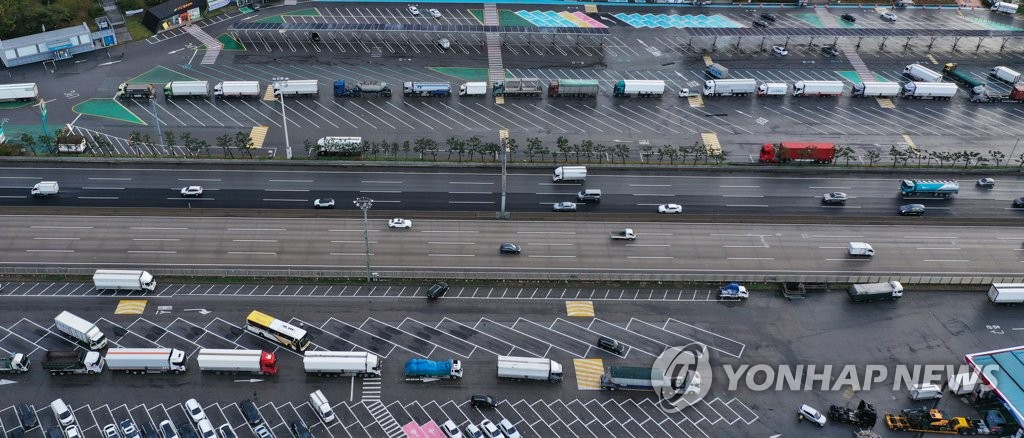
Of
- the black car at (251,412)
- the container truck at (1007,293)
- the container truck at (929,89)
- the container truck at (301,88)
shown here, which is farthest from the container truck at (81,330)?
the container truck at (929,89)

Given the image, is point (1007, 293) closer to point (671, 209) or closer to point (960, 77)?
point (671, 209)

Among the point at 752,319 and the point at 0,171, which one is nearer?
the point at 752,319

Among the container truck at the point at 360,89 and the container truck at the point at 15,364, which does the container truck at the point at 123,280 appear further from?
the container truck at the point at 360,89

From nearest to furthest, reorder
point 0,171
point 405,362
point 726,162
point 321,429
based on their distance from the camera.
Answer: point 321,429, point 405,362, point 0,171, point 726,162

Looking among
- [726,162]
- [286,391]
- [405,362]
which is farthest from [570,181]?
[286,391]

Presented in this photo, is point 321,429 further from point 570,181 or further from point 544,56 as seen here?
point 544,56

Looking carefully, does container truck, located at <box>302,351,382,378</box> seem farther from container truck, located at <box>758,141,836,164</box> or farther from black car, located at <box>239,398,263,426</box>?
container truck, located at <box>758,141,836,164</box>
